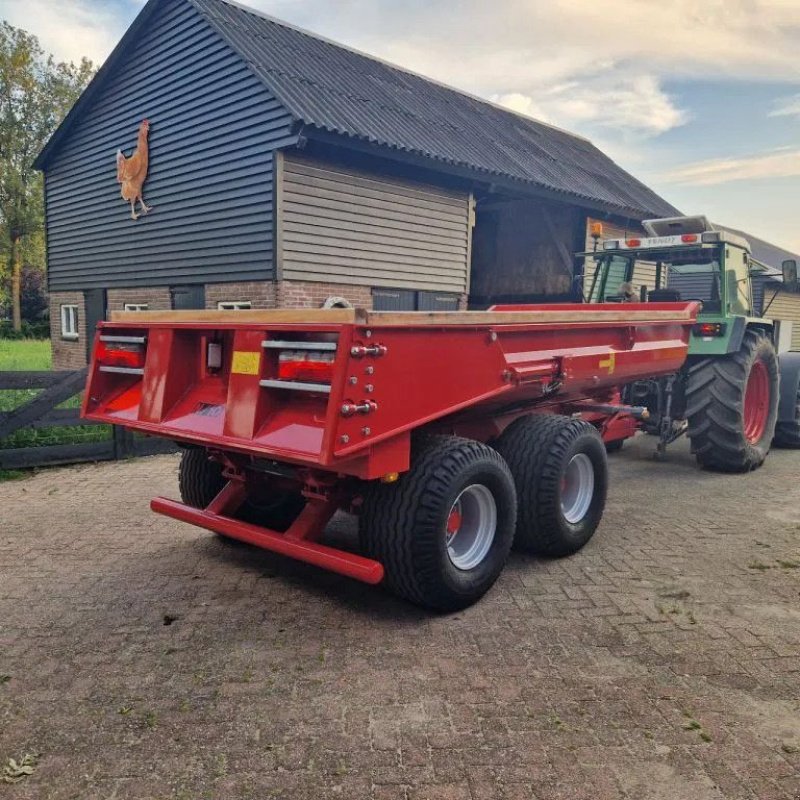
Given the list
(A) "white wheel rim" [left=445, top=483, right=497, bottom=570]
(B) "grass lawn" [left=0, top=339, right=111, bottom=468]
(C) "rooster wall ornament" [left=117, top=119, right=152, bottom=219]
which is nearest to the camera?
(A) "white wheel rim" [left=445, top=483, right=497, bottom=570]

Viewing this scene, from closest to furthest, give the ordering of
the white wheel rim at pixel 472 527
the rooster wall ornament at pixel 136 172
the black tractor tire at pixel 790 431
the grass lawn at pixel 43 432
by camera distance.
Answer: the white wheel rim at pixel 472 527
the grass lawn at pixel 43 432
the black tractor tire at pixel 790 431
the rooster wall ornament at pixel 136 172

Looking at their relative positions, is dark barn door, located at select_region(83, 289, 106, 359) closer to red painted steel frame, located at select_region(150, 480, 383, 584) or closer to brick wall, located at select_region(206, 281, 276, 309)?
brick wall, located at select_region(206, 281, 276, 309)

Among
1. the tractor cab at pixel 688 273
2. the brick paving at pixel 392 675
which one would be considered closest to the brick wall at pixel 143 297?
the tractor cab at pixel 688 273


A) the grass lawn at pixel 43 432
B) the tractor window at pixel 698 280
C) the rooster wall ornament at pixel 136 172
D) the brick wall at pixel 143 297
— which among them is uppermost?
the rooster wall ornament at pixel 136 172

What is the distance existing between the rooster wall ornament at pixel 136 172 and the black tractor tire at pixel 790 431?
10628 millimetres

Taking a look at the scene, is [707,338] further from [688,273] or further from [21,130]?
[21,130]

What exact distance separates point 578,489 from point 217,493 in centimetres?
247

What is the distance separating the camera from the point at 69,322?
15.0m

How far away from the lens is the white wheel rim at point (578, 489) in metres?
4.61

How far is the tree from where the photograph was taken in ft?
103

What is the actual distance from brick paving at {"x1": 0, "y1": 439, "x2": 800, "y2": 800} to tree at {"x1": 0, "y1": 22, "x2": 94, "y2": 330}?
32.4 meters

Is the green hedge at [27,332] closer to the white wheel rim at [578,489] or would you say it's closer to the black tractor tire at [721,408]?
the black tractor tire at [721,408]

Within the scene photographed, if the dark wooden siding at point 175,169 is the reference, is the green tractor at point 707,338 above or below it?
below

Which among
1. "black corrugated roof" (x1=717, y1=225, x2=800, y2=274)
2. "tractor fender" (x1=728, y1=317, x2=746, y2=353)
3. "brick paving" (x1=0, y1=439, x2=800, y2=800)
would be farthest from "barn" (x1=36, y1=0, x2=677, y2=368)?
"black corrugated roof" (x1=717, y1=225, x2=800, y2=274)
